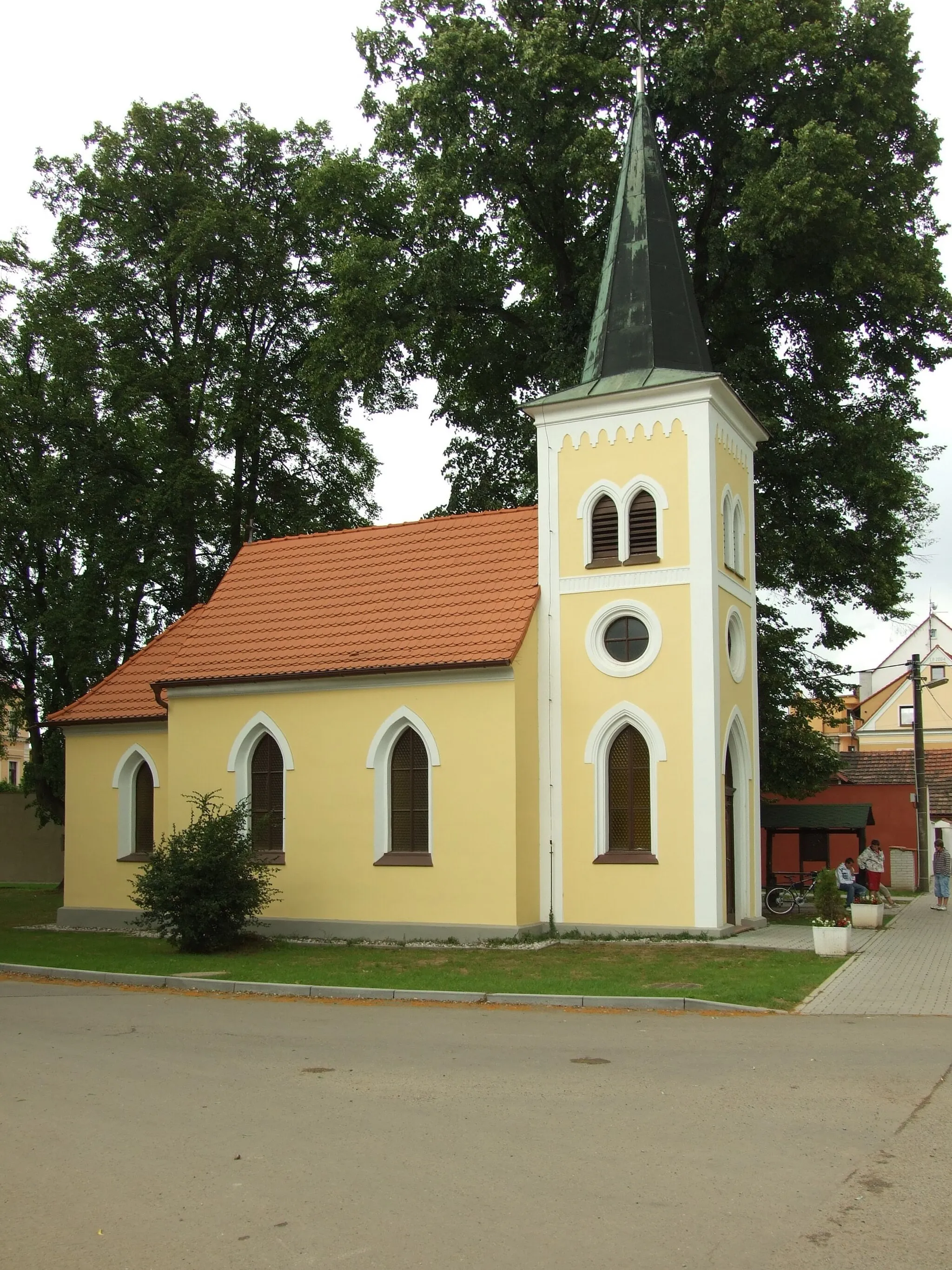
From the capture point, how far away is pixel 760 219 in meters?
23.5

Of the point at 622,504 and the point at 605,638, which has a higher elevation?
the point at 622,504

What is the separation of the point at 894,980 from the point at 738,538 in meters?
9.23

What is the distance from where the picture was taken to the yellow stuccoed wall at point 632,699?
762 inches

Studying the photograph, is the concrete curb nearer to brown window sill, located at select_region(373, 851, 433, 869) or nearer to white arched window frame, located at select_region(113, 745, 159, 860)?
brown window sill, located at select_region(373, 851, 433, 869)

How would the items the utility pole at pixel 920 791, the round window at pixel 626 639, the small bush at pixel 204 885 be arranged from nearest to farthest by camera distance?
the small bush at pixel 204 885, the round window at pixel 626 639, the utility pole at pixel 920 791

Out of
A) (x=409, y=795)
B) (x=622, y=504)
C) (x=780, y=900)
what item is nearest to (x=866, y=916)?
(x=780, y=900)

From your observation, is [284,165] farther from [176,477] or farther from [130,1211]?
[130,1211]

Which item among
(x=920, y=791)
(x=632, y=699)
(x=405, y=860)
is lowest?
(x=405, y=860)

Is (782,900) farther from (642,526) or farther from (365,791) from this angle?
(365,791)

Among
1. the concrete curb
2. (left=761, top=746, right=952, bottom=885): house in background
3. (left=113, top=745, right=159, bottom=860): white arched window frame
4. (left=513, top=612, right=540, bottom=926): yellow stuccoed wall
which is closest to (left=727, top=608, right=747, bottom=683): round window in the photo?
(left=513, top=612, right=540, bottom=926): yellow stuccoed wall

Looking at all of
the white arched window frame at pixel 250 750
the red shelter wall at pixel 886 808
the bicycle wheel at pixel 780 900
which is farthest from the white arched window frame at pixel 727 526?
the red shelter wall at pixel 886 808

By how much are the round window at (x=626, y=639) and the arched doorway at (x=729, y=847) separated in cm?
236

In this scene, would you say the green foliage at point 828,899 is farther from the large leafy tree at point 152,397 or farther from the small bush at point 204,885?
the large leafy tree at point 152,397

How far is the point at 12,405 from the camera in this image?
32625 mm
